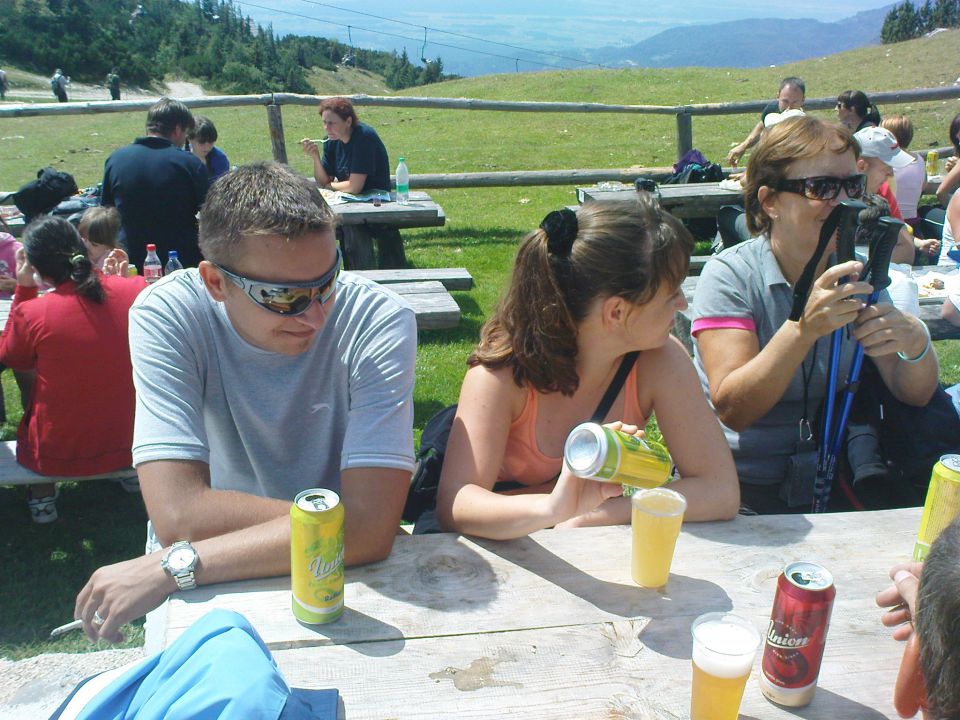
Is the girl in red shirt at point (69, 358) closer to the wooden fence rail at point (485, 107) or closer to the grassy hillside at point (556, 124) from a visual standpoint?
the wooden fence rail at point (485, 107)

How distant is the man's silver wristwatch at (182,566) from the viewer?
1.71 m

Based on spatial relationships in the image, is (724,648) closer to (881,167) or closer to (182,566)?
(182,566)

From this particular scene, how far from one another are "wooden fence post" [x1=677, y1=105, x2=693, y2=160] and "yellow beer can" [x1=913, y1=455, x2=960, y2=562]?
9368mm

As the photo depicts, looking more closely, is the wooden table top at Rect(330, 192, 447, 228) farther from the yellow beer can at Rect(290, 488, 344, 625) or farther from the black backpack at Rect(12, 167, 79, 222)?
the yellow beer can at Rect(290, 488, 344, 625)

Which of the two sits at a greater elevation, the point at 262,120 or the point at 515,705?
the point at 262,120

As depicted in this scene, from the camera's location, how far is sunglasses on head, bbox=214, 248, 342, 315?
6.60 feet

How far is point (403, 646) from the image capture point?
159cm

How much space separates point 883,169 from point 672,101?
17.1 metres

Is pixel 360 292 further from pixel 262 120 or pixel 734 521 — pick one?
pixel 262 120

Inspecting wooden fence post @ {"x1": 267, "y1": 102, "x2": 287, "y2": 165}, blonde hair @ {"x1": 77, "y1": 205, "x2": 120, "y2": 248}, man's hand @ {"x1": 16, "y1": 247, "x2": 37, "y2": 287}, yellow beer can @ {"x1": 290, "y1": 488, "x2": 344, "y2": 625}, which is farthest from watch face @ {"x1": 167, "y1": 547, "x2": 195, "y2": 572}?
wooden fence post @ {"x1": 267, "y1": 102, "x2": 287, "y2": 165}

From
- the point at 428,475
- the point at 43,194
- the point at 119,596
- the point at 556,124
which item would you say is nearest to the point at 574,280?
the point at 428,475

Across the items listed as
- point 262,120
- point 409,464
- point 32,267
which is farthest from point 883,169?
point 262,120

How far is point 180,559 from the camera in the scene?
1.73 m

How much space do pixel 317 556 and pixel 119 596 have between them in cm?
48
